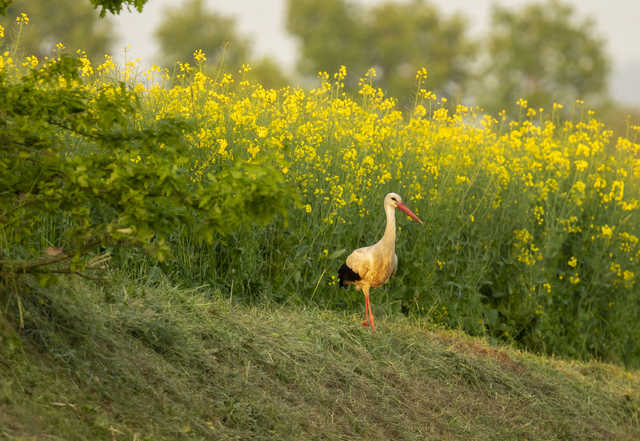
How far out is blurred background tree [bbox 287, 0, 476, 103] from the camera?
3472 cm

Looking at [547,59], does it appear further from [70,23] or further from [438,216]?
[438,216]

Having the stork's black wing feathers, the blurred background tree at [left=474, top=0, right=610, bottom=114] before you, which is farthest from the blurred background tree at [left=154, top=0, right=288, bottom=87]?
the stork's black wing feathers

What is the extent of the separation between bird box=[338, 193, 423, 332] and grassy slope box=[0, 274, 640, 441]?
360 millimetres

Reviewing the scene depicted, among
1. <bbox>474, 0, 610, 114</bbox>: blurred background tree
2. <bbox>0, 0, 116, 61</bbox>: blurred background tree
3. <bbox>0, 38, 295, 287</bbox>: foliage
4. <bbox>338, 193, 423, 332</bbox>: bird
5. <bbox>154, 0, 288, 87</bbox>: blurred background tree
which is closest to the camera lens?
<bbox>0, 38, 295, 287</bbox>: foliage

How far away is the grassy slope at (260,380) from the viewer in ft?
13.5

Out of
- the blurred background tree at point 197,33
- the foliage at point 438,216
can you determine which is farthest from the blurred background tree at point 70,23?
the foliage at point 438,216

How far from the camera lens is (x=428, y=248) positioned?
816 cm

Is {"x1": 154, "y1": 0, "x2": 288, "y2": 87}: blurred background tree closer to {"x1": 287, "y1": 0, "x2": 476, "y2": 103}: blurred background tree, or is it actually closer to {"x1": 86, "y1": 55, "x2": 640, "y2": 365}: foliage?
{"x1": 287, "y1": 0, "x2": 476, "y2": 103}: blurred background tree

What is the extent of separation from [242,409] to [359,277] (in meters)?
2.23

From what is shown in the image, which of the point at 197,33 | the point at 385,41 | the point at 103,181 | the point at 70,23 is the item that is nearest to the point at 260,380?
the point at 103,181

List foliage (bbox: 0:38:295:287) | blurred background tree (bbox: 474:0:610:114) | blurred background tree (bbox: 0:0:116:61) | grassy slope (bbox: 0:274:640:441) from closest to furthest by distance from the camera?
foliage (bbox: 0:38:295:287) < grassy slope (bbox: 0:274:640:441) < blurred background tree (bbox: 0:0:116:61) < blurred background tree (bbox: 474:0:610:114)

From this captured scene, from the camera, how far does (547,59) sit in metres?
33.8

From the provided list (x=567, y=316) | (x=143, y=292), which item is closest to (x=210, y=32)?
(x=567, y=316)

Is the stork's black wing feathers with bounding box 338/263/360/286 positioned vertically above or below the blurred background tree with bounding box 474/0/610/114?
below
